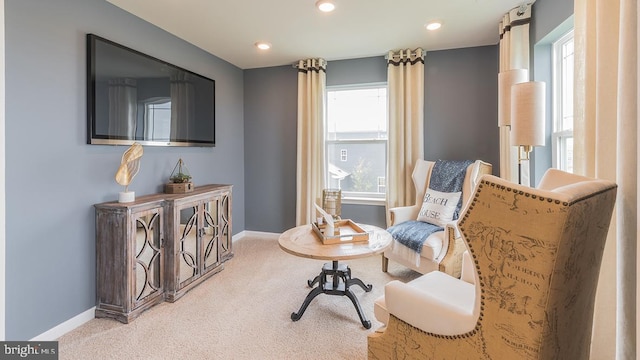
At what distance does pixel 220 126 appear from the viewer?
3771 mm

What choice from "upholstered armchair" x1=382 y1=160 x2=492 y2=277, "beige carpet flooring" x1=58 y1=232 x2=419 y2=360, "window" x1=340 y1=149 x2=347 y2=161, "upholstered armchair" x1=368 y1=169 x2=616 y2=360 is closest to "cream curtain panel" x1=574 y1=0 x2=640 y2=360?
"upholstered armchair" x1=368 y1=169 x2=616 y2=360

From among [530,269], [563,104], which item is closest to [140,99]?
[530,269]

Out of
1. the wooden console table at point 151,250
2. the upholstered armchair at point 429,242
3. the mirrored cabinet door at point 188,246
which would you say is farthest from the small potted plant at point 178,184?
the upholstered armchair at point 429,242

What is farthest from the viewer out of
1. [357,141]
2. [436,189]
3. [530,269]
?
[357,141]

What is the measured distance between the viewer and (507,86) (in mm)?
2102

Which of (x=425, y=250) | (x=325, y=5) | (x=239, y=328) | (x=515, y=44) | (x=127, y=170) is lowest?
(x=239, y=328)

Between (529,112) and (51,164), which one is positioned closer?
(529,112)

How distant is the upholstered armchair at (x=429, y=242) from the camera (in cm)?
236

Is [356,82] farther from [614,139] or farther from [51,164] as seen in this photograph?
[51,164]

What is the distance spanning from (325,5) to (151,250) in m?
2.38

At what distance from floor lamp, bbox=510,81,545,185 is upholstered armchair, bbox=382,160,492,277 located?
1.37ft

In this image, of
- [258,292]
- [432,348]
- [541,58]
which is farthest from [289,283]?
[541,58]

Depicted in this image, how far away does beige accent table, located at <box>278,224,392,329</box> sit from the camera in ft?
6.13

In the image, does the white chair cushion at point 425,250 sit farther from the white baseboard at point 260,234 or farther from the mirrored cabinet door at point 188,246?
the white baseboard at point 260,234
